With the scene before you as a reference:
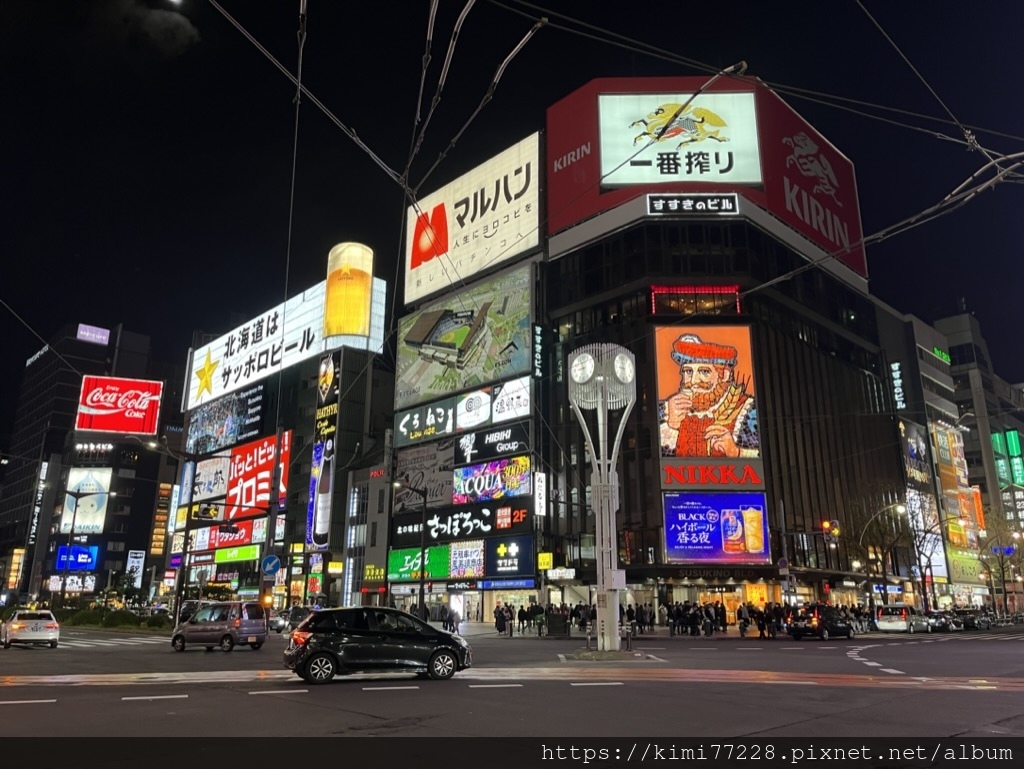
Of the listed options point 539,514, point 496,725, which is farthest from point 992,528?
point 496,725

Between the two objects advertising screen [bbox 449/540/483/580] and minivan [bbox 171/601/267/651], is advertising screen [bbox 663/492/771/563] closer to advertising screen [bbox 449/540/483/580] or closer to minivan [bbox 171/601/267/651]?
advertising screen [bbox 449/540/483/580]

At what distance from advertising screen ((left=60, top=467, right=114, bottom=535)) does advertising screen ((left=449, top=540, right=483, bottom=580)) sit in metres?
76.1

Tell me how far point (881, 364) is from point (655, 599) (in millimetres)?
38223

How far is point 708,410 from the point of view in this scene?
52844 mm

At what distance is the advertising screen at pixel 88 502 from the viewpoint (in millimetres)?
111750

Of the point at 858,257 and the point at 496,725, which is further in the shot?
the point at 858,257

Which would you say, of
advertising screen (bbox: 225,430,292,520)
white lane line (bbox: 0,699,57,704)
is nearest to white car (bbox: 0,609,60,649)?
white lane line (bbox: 0,699,57,704)

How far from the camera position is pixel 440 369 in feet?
221

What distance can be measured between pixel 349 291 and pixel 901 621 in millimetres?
61128

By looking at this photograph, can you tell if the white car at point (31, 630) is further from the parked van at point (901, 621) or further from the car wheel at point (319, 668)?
the parked van at point (901, 621)

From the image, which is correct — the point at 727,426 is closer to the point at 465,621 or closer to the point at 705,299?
the point at 705,299

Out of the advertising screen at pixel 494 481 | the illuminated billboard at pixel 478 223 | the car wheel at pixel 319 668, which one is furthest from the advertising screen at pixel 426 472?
the car wheel at pixel 319 668

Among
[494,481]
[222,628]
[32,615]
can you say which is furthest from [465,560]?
[222,628]

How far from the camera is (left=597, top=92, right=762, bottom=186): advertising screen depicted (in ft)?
194
